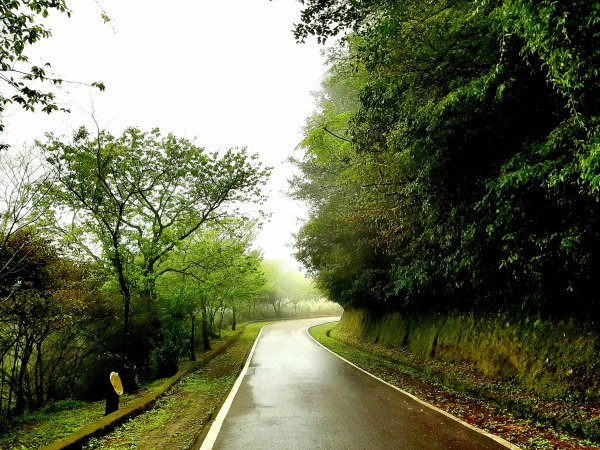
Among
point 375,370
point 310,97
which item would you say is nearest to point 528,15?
point 375,370

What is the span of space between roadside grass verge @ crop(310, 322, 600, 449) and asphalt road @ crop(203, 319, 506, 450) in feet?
1.86

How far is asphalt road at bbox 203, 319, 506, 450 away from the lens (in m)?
5.04

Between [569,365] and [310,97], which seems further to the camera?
[310,97]

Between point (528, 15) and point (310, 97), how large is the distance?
26865 millimetres

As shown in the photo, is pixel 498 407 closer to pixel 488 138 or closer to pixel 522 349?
pixel 522 349

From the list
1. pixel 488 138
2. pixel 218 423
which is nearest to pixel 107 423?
pixel 218 423

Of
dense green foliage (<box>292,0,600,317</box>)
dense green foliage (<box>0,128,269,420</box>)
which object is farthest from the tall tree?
dense green foliage (<box>292,0,600,317</box>)

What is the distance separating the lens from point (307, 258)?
2108cm

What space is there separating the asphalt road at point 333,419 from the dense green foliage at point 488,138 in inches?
127

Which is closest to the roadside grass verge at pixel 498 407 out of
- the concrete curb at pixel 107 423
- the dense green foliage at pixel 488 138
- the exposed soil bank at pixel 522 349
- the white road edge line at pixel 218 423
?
the exposed soil bank at pixel 522 349

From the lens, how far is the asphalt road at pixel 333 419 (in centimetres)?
504

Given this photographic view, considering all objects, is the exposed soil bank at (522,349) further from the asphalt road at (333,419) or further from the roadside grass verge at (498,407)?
the asphalt road at (333,419)

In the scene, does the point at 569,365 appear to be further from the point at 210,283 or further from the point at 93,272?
the point at 93,272

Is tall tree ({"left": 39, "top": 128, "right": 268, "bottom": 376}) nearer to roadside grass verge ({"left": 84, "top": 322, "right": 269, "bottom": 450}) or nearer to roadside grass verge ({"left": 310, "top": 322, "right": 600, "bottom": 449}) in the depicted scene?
roadside grass verge ({"left": 84, "top": 322, "right": 269, "bottom": 450})
